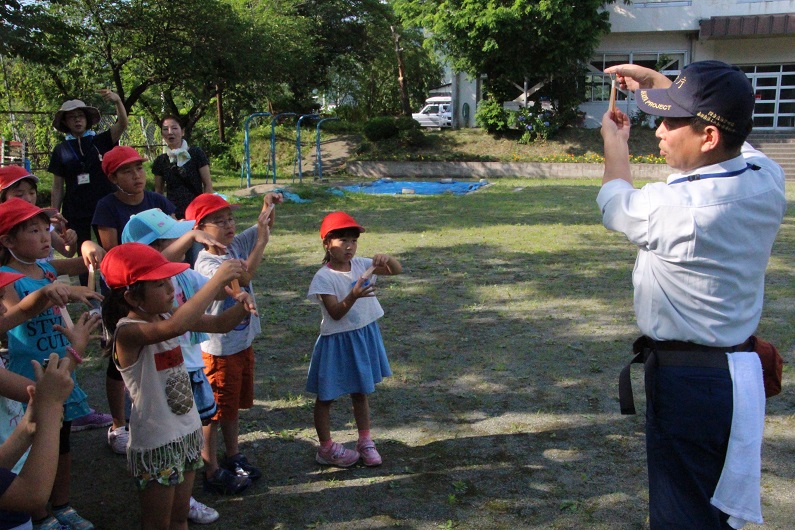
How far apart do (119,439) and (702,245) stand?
10.4ft

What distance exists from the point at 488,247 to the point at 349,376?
6270mm

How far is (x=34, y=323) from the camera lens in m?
3.16

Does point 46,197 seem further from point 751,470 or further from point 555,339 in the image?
point 751,470

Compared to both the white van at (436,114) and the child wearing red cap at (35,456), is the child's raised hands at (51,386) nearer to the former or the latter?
the child wearing red cap at (35,456)

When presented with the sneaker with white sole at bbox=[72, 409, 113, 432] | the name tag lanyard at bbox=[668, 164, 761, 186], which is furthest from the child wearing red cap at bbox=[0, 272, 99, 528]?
the sneaker with white sole at bbox=[72, 409, 113, 432]

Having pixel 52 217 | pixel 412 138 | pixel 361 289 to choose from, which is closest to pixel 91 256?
pixel 52 217

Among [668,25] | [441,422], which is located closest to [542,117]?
[668,25]

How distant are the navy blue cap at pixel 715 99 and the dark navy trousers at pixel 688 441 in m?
0.72

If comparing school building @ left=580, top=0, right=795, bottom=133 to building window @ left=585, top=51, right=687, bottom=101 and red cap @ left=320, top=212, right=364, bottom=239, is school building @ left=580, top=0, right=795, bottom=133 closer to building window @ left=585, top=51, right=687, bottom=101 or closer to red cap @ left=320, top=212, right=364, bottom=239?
building window @ left=585, top=51, right=687, bottom=101

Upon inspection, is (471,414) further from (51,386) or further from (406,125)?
(406,125)

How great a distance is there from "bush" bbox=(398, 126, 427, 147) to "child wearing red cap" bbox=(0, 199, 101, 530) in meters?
23.3

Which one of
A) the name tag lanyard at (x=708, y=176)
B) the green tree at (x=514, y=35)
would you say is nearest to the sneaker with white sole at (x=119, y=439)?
the name tag lanyard at (x=708, y=176)

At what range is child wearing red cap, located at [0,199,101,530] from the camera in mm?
3129

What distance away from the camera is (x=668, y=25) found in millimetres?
27906
